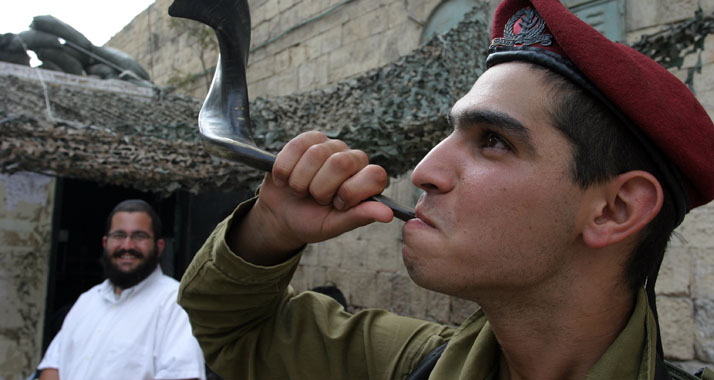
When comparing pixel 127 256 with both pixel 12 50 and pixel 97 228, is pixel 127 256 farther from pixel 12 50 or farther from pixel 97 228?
pixel 12 50

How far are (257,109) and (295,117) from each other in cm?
39

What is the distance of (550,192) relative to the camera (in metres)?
0.89

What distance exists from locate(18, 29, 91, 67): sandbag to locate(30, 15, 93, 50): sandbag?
85 millimetres

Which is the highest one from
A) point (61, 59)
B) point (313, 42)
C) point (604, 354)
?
point (313, 42)

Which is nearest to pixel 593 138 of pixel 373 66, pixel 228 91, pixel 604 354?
pixel 604 354

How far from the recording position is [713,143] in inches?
35.7

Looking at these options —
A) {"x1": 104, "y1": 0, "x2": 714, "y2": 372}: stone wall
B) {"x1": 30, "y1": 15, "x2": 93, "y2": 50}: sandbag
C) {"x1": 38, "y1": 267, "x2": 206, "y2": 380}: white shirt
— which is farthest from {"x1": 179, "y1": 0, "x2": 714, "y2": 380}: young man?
{"x1": 30, "y1": 15, "x2": 93, "y2": 50}: sandbag

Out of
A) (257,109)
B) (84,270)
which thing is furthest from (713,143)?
(84,270)

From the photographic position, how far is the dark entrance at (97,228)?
5.09m

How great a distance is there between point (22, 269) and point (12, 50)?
2106 millimetres

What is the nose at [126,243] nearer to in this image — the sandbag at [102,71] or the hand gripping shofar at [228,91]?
the hand gripping shofar at [228,91]

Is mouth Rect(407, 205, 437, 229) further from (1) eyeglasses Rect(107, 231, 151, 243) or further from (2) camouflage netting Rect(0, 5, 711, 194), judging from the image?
(1) eyeglasses Rect(107, 231, 151, 243)

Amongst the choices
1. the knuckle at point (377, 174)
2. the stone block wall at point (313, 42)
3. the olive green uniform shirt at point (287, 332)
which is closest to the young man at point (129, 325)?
the olive green uniform shirt at point (287, 332)

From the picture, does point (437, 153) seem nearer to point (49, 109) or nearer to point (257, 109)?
point (257, 109)
